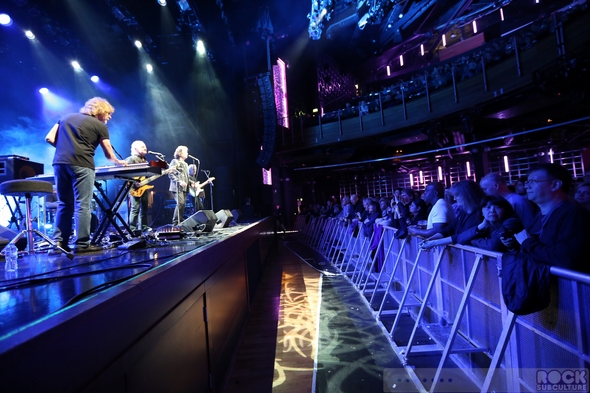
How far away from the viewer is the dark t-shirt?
254cm

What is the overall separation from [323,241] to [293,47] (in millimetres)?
11451

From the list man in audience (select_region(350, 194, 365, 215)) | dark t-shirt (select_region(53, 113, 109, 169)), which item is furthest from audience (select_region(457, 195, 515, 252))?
man in audience (select_region(350, 194, 365, 215))

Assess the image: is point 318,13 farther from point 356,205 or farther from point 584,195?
point 584,195

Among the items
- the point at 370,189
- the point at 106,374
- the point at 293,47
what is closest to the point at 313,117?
the point at 293,47

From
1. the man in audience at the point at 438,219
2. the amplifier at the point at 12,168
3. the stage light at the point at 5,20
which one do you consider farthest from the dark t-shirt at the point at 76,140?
the stage light at the point at 5,20

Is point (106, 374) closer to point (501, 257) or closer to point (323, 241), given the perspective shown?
point (501, 257)

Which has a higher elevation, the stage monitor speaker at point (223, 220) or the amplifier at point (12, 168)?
the amplifier at point (12, 168)

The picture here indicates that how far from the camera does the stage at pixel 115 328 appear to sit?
1.99ft

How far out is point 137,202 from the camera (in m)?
4.55

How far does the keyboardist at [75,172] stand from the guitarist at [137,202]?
170 centimetres

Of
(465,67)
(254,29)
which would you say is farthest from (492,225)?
(254,29)

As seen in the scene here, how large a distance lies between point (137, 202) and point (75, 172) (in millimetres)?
2060

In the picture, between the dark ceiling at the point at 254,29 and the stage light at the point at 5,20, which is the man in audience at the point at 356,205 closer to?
the dark ceiling at the point at 254,29

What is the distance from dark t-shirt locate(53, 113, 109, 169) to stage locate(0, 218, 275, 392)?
1.20m
